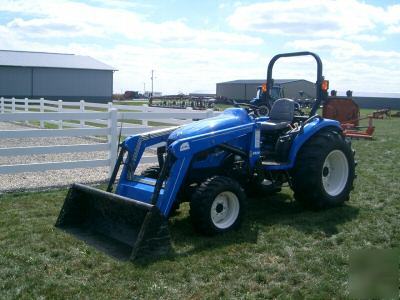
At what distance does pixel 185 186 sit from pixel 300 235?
1.40 m

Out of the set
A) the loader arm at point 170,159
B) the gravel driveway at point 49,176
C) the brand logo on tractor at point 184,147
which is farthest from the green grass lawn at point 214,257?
the gravel driveway at point 49,176

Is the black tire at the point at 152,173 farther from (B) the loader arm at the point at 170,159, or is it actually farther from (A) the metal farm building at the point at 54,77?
(A) the metal farm building at the point at 54,77

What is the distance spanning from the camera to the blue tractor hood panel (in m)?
5.80

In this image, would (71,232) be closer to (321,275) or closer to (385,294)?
(321,275)

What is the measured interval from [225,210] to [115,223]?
1.23 metres

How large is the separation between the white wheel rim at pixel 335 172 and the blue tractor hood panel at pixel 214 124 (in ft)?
4.97

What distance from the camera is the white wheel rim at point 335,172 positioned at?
7.12m

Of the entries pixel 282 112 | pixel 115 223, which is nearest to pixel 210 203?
pixel 115 223

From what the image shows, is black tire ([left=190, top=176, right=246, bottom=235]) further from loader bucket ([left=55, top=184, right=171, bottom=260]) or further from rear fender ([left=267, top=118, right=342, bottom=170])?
rear fender ([left=267, top=118, right=342, bottom=170])

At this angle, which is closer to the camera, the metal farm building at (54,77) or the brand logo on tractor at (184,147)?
the brand logo on tractor at (184,147)

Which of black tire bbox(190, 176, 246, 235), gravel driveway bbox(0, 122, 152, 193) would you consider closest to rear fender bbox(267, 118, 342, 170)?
black tire bbox(190, 176, 246, 235)

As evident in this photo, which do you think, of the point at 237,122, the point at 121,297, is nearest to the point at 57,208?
the point at 237,122

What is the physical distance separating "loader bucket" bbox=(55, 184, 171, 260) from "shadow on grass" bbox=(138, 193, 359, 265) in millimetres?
176

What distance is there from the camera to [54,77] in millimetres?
48656
